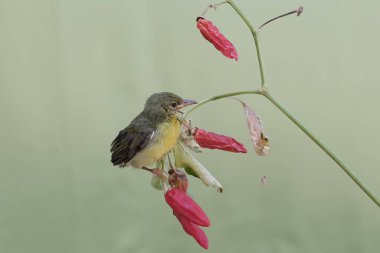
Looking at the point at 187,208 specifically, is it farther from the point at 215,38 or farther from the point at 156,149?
the point at 215,38

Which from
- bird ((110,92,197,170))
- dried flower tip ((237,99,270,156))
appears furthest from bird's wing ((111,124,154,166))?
dried flower tip ((237,99,270,156))

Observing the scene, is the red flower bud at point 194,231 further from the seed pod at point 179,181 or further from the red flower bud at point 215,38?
the red flower bud at point 215,38

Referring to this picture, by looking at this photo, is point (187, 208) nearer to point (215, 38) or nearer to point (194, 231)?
point (194, 231)

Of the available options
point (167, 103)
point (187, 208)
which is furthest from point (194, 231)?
point (167, 103)

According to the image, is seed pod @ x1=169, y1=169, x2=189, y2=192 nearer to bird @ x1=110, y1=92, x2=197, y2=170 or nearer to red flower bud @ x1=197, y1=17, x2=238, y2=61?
bird @ x1=110, y1=92, x2=197, y2=170

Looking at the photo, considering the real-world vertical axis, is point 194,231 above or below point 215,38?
below

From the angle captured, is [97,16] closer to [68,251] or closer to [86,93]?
[86,93]

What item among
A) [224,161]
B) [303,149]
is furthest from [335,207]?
[224,161]

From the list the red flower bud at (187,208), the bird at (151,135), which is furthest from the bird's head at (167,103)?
the red flower bud at (187,208)
